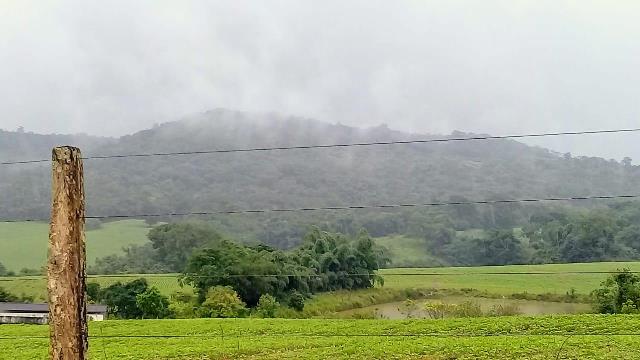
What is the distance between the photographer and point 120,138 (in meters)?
164

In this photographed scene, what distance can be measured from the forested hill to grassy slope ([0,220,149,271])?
371cm

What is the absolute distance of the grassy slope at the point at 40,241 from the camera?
69625mm

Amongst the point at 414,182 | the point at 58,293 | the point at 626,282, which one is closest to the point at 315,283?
the point at 626,282

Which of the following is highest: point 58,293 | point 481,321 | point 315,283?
point 58,293

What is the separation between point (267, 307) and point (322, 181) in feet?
291

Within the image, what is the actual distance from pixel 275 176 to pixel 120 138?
57.5 metres

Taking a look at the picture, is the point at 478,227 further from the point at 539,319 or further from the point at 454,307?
the point at 539,319

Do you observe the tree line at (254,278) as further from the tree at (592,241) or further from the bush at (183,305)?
the tree at (592,241)

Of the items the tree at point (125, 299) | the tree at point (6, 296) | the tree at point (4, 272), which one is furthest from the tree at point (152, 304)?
the tree at point (4, 272)

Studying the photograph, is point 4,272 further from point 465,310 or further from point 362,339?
point 362,339

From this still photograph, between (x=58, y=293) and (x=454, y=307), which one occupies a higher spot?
(x=58, y=293)

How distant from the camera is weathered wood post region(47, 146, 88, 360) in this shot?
196 inches

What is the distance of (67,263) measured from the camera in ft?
16.6

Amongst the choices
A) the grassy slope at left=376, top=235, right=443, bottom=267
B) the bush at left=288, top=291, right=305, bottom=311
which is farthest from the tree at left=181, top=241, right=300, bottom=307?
the grassy slope at left=376, top=235, right=443, bottom=267
